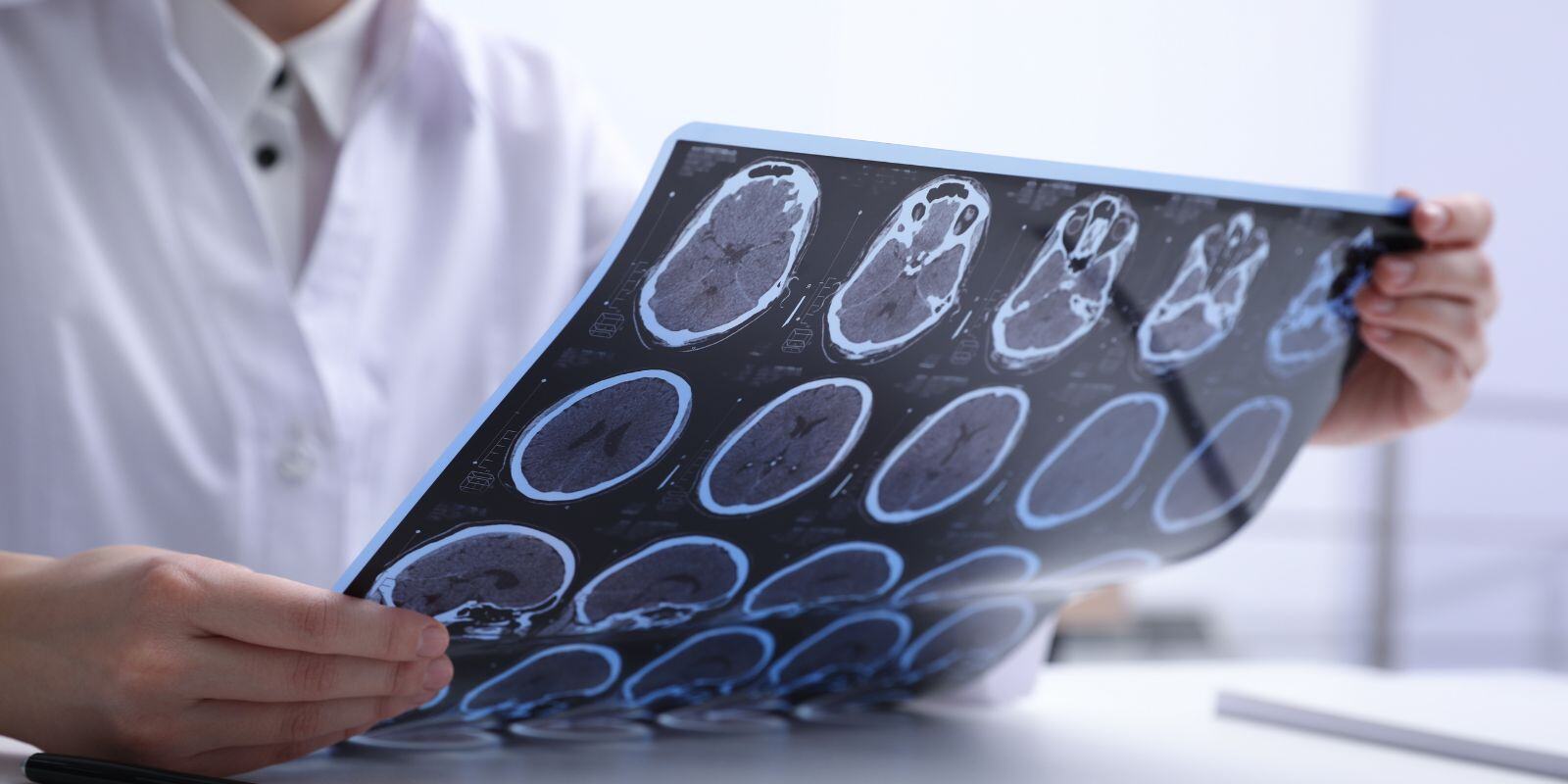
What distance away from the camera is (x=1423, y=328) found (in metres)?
Answer: 0.66

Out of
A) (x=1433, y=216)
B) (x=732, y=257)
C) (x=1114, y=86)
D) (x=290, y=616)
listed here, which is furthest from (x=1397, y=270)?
(x=1114, y=86)

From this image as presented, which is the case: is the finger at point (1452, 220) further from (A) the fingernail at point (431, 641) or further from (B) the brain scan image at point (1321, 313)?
(A) the fingernail at point (431, 641)

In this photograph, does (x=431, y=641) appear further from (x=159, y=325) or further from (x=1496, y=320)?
(x=1496, y=320)

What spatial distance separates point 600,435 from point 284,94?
601mm

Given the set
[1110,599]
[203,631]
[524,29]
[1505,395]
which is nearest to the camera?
[203,631]

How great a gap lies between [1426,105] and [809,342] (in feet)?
9.10

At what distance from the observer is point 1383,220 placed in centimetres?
60

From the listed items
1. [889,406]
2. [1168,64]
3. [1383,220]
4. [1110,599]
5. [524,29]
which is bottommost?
[1110,599]

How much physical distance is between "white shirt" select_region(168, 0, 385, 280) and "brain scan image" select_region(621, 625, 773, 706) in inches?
18.3

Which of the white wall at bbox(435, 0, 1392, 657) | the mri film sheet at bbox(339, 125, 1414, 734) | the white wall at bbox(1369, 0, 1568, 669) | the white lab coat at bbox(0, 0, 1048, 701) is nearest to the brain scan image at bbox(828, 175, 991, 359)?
the mri film sheet at bbox(339, 125, 1414, 734)

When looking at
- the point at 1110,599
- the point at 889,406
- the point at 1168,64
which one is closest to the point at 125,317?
the point at 889,406

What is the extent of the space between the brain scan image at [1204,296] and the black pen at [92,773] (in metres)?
0.38

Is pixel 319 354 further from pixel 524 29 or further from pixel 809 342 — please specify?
pixel 524 29

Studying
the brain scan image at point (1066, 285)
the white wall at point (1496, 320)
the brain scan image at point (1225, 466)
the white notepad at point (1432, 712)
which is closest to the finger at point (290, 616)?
the brain scan image at point (1066, 285)
